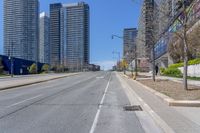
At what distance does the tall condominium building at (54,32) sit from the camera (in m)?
178

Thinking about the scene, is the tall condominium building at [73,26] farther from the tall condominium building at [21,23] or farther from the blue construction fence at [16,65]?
the blue construction fence at [16,65]

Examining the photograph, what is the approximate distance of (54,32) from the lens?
583 ft

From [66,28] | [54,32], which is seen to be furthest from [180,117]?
[66,28]

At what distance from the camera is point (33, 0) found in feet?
446

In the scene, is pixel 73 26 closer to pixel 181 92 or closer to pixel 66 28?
pixel 66 28

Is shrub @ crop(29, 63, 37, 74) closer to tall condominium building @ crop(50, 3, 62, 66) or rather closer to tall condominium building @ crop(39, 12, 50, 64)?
tall condominium building @ crop(39, 12, 50, 64)

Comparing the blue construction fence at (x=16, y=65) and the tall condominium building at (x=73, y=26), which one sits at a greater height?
the tall condominium building at (x=73, y=26)

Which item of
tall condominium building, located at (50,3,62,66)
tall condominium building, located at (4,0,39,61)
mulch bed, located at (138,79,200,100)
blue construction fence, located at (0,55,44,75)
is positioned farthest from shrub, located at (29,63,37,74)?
mulch bed, located at (138,79,200,100)

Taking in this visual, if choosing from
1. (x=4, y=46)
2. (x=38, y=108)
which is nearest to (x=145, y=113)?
(x=38, y=108)

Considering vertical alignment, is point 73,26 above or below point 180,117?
above

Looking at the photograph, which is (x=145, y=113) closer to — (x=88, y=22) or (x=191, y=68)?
(x=191, y=68)

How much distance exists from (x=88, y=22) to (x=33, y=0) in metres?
63.7

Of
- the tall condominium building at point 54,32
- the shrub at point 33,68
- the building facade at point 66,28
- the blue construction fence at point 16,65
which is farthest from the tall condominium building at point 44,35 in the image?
the shrub at point 33,68

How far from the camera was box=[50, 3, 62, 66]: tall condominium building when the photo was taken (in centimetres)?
17762
